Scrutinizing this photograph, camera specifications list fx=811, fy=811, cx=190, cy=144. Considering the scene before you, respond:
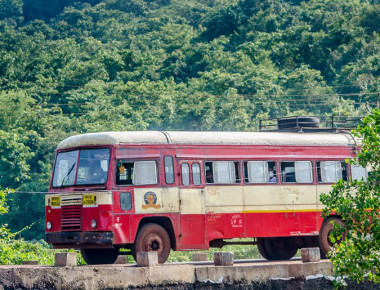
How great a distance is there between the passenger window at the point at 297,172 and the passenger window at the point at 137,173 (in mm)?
3964

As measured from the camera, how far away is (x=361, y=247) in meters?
15.7

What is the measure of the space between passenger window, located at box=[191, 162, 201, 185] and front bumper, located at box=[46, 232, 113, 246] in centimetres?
265

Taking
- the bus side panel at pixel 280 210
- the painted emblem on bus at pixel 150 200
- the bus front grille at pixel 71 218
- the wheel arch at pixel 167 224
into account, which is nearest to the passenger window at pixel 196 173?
the wheel arch at pixel 167 224

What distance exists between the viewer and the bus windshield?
17500 mm

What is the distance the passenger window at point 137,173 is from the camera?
1753 cm

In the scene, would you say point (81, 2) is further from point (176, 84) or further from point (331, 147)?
point (331, 147)

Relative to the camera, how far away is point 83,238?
17.1 meters

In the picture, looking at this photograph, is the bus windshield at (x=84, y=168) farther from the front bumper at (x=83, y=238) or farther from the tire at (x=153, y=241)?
the tire at (x=153, y=241)

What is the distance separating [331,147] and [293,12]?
6780 cm

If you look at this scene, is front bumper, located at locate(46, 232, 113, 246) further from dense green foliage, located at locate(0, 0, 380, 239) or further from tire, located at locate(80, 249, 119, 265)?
dense green foliage, located at locate(0, 0, 380, 239)

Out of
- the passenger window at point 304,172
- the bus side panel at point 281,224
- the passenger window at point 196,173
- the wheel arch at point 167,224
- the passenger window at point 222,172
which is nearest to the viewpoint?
the wheel arch at point 167,224

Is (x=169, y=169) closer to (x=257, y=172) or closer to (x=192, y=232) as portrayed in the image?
(x=192, y=232)

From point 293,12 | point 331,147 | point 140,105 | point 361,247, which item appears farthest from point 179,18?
point 361,247

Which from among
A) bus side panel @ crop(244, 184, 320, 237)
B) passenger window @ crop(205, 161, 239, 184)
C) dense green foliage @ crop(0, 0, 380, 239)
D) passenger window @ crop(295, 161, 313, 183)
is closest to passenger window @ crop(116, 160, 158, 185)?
passenger window @ crop(205, 161, 239, 184)
